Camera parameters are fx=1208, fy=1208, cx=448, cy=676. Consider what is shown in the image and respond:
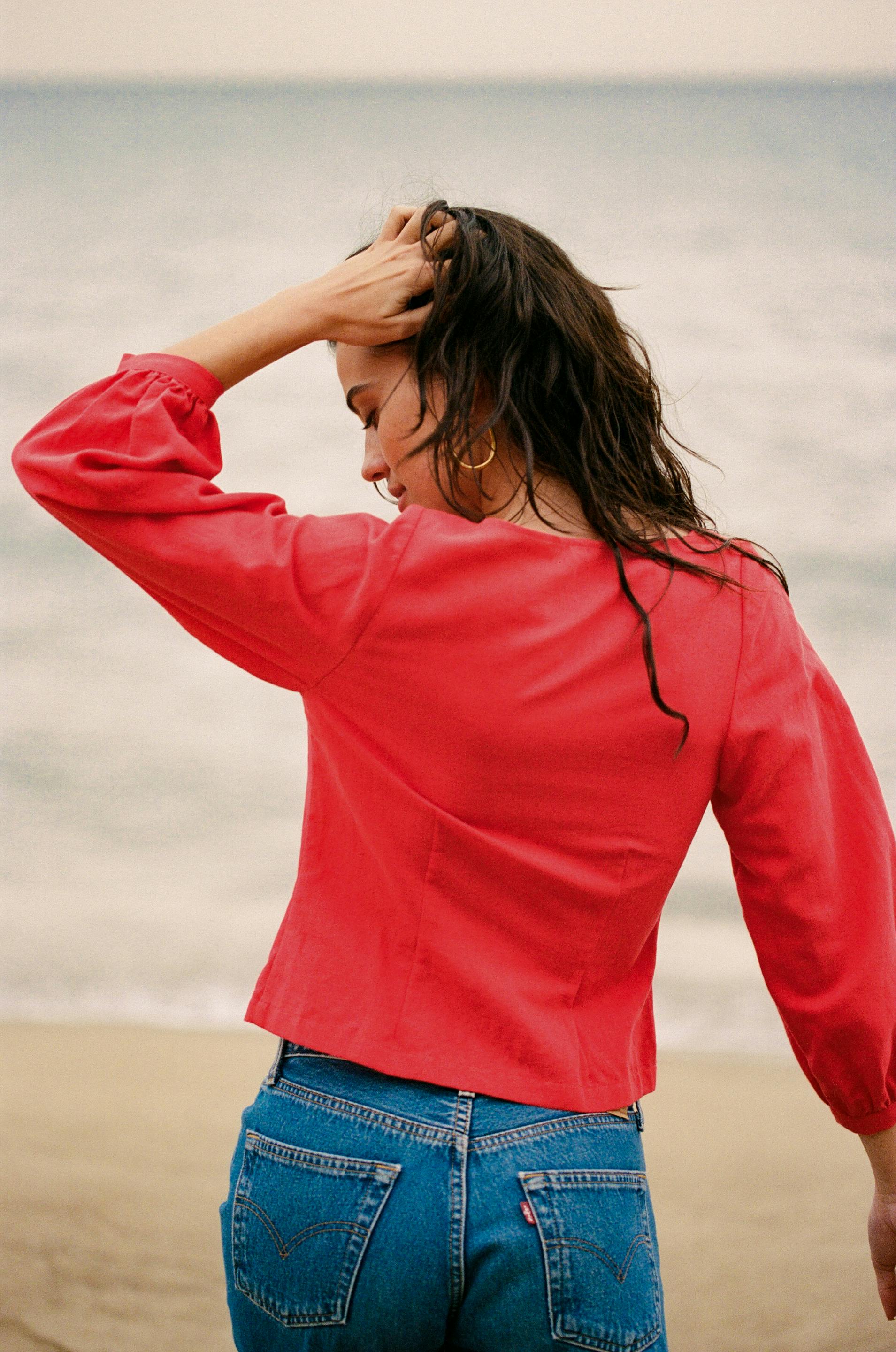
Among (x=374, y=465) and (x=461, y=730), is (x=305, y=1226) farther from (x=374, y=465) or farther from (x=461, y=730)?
(x=374, y=465)

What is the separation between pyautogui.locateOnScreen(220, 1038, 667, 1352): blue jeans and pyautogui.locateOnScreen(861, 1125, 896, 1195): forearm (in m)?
0.29

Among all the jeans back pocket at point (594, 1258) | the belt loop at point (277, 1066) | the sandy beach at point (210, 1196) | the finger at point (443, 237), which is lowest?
the sandy beach at point (210, 1196)

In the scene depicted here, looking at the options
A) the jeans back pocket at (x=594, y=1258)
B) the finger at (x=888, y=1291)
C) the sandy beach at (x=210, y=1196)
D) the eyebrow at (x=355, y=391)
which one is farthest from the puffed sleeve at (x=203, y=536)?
the sandy beach at (x=210, y=1196)

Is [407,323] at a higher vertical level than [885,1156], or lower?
higher

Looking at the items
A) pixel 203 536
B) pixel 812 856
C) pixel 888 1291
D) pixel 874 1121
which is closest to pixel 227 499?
pixel 203 536

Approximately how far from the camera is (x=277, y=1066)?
81 cm

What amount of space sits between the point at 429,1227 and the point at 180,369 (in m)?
0.59

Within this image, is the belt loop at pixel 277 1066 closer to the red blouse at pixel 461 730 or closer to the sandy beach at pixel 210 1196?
the red blouse at pixel 461 730

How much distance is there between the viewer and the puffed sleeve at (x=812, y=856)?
853 millimetres

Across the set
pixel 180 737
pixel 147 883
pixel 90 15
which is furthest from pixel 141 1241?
pixel 90 15

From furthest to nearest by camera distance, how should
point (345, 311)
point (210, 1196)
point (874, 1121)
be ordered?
point (210, 1196), point (874, 1121), point (345, 311)

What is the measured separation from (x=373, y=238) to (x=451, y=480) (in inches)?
13.0

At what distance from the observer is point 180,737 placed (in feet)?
13.0

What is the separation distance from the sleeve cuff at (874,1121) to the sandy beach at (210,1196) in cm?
122
